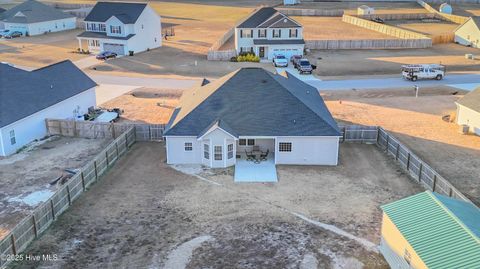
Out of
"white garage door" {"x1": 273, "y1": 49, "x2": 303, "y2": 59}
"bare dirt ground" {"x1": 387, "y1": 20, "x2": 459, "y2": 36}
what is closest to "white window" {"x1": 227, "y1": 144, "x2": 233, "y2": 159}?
"white garage door" {"x1": 273, "y1": 49, "x2": 303, "y2": 59}

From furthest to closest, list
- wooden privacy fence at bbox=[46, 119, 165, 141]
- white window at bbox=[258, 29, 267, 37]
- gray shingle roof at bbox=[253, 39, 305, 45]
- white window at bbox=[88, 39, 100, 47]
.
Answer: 1. white window at bbox=[88, 39, 100, 47]
2. white window at bbox=[258, 29, 267, 37]
3. gray shingle roof at bbox=[253, 39, 305, 45]
4. wooden privacy fence at bbox=[46, 119, 165, 141]

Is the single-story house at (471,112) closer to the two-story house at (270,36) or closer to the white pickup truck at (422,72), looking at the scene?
the white pickup truck at (422,72)

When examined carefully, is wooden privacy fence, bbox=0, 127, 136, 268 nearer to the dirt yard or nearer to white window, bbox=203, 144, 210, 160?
white window, bbox=203, 144, 210, 160

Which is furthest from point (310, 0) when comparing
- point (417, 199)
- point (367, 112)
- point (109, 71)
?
point (417, 199)

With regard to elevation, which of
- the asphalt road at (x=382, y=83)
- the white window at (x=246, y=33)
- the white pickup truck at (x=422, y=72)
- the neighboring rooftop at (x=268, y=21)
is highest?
the neighboring rooftop at (x=268, y=21)

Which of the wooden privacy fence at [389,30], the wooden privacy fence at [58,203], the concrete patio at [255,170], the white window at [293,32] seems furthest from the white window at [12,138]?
the wooden privacy fence at [389,30]
